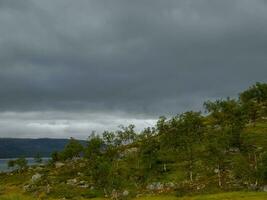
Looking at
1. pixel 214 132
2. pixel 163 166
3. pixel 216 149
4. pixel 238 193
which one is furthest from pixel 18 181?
pixel 238 193

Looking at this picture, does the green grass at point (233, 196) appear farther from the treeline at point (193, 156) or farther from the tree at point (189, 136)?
the tree at point (189, 136)

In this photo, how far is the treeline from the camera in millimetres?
128375

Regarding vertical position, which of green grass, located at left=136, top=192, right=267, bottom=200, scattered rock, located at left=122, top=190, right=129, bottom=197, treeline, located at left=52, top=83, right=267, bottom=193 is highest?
treeline, located at left=52, top=83, right=267, bottom=193

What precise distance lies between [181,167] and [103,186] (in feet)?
109

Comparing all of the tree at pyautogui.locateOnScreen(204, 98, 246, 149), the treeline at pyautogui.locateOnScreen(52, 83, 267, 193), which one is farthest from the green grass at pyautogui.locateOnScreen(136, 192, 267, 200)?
the tree at pyautogui.locateOnScreen(204, 98, 246, 149)

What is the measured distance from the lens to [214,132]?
181 meters

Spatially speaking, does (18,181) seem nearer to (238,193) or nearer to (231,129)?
(231,129)

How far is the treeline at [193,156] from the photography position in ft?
421

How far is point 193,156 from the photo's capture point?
531 ft

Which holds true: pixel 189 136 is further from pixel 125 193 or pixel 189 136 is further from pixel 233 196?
pixel 233 196

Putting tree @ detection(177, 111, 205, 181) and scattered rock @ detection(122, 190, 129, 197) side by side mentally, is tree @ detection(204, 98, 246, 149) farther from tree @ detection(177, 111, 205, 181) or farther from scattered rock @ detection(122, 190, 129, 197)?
scattered rock @ detection(122, 190, 129, 197)

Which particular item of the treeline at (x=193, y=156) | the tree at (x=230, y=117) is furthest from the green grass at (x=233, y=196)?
the tree at (x=230, y=117)

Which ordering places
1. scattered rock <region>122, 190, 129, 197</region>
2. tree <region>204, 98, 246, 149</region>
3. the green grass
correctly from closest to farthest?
the green grass, scattered rock <region>122, 190, 129, 197</region>, tree <region>204, 98, 246, 149</region>

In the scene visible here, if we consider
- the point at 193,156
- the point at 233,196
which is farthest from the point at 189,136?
the point at 233,196
